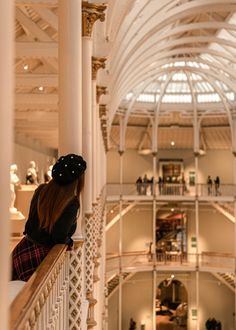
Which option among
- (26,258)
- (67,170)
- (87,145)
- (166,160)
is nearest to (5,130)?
(26,258)

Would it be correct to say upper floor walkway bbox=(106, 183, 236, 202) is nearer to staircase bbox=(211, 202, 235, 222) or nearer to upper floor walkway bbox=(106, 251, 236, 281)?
staircase bbox=(211, 202, 235, 222)

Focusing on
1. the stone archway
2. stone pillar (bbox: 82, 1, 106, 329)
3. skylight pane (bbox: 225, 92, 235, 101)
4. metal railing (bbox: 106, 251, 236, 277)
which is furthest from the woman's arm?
the stone archway

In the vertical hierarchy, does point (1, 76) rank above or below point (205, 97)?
below

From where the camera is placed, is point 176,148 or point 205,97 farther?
point 176,148

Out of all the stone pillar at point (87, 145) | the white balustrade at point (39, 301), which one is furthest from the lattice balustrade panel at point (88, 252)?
the white balustrade at point (39, 301)

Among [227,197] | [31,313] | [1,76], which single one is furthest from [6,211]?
[227,197]

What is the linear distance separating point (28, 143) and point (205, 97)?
39.2 feet

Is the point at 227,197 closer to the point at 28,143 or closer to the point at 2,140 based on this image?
the point at 28,143

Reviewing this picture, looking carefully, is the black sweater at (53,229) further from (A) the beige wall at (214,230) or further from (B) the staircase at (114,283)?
(A) the beige wall at (214,230)

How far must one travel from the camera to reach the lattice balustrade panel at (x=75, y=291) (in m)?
5.54

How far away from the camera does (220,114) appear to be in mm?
34594

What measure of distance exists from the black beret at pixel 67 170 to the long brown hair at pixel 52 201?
44mm

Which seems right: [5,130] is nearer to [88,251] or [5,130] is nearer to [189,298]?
[88,251]

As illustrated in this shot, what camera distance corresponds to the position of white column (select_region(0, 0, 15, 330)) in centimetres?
209
